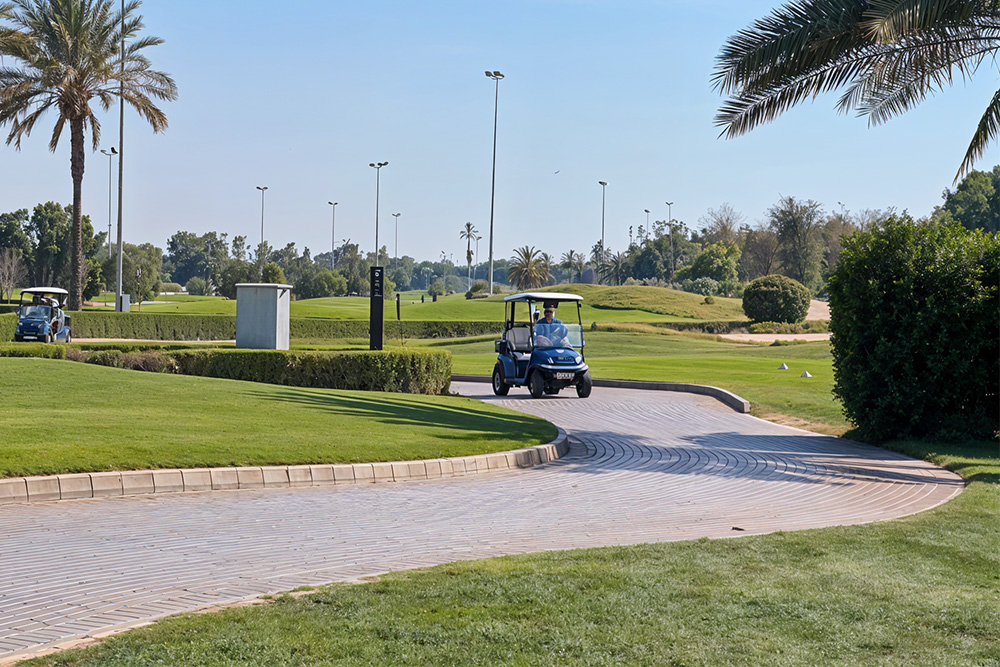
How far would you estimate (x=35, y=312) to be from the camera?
1315 inches

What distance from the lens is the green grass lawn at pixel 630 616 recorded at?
3961 mm

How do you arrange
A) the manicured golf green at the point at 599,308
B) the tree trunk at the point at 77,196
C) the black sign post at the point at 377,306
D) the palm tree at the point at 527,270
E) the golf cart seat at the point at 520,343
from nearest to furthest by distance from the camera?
1. the golf cart seat at the point at 520,343
2. the black sign post at the point at 377,306
3. the tree trunk at the point at 77,196
4. the manicured golf green at the point at 599,308
5. the palm tree at the point at 527,270

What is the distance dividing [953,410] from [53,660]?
13.3 meters

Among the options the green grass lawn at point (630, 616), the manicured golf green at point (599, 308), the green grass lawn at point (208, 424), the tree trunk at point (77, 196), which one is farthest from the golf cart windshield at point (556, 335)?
the manicured golf green at point (599, 308)

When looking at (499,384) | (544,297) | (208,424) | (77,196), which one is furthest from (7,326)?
(208,424)

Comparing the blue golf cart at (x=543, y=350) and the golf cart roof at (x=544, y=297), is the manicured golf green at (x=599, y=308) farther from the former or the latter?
the golf cart roof at (x=544, y=297)

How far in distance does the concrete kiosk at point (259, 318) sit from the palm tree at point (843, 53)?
38.3 feet

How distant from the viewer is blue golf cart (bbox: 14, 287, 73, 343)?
108 feet

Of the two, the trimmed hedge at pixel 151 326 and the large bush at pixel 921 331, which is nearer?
the large bush at pixel 921 331

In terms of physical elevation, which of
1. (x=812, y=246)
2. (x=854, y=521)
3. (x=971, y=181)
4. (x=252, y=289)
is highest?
(x=971, y=181)

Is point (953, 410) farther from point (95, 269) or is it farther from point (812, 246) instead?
point (812, 246)

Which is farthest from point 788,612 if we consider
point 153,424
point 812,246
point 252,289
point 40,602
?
point 812,246

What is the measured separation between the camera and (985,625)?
4504 millimetres

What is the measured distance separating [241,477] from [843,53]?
10.2 m
